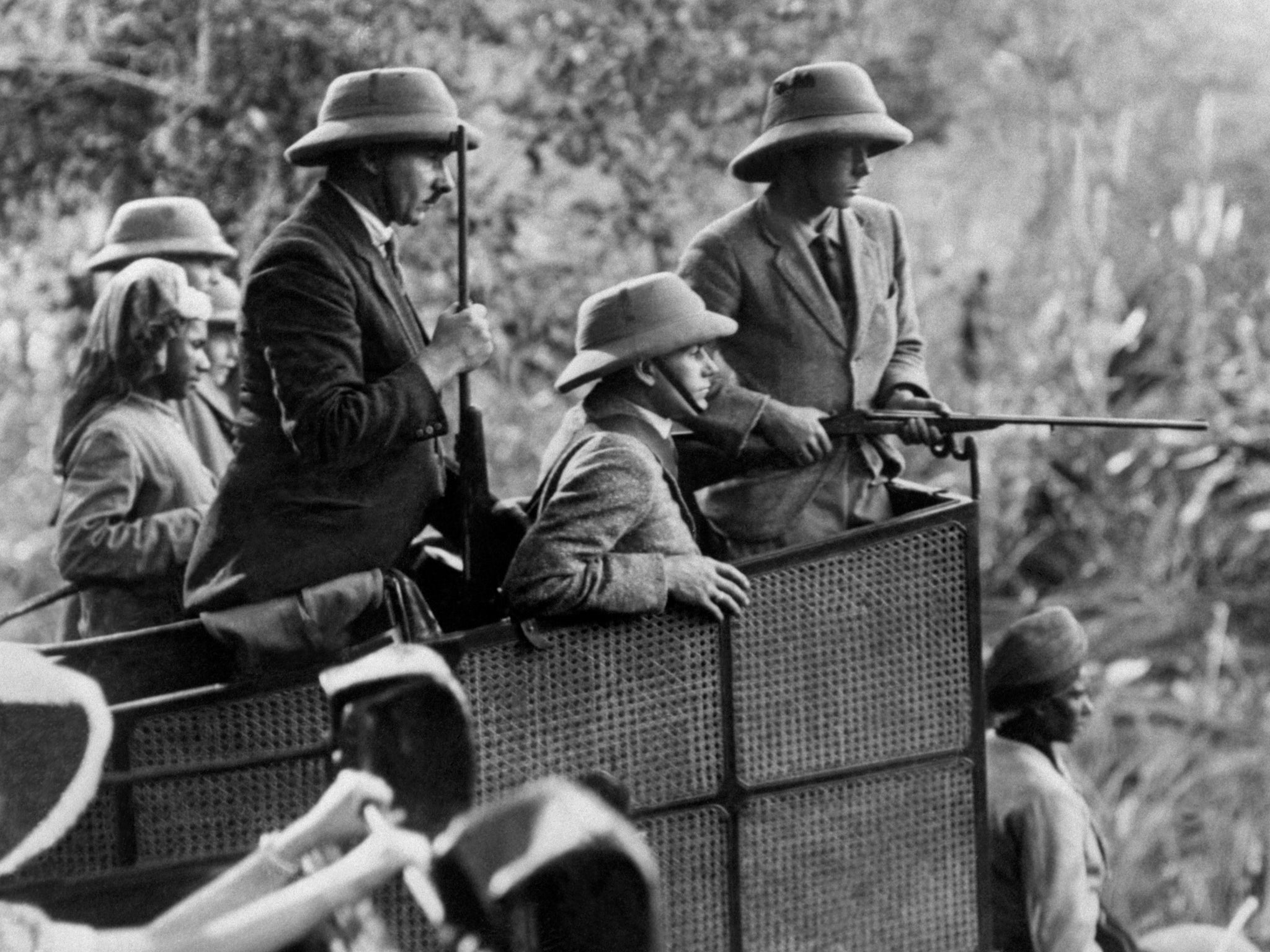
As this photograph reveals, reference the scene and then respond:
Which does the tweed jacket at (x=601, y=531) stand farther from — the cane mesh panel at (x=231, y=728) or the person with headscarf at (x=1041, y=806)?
the person with headscarf at (x=1041, y=806)

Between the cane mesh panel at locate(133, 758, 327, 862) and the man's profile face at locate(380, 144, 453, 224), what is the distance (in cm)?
124

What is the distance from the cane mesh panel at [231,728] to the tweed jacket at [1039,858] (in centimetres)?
167

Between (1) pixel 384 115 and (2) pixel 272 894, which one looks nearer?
(2) pixel 272 894

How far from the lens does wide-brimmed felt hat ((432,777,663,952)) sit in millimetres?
2531

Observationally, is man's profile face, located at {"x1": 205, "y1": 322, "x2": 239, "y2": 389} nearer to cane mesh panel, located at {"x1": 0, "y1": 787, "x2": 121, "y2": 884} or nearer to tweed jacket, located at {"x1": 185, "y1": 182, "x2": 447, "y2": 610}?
tweed jacket, located at {"x1": 185, "y1": 182, "x2": 447, "y2": 610}

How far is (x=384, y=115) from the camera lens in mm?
5328

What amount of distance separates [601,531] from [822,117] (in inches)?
51.2

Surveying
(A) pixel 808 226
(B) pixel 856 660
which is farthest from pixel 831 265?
(B) pixel 856 660

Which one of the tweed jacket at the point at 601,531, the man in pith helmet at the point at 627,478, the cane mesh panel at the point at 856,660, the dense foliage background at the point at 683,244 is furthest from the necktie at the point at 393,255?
the dense foliage background at the point at 683,244

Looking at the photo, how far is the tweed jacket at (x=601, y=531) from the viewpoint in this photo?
16.8ft

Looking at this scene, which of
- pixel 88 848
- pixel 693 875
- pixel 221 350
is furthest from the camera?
pixel 221 350

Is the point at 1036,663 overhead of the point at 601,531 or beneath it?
beneath

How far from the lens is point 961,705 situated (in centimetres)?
560

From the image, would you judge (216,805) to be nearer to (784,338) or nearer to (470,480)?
(470,480)
